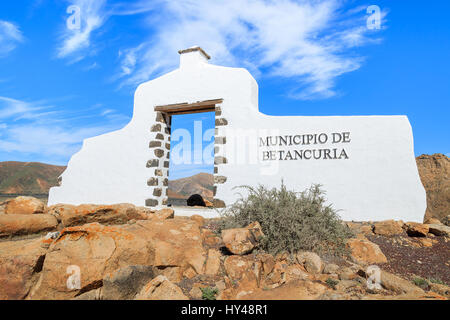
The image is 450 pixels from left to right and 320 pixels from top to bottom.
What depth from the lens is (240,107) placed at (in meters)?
7.73

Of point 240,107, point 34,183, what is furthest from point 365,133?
point 34,183

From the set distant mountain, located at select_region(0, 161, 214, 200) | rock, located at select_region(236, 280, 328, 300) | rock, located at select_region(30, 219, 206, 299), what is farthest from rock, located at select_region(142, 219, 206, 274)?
distant mountain, located at select_region(0, 161, 214, 200)

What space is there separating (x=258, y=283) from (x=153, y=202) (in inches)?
228

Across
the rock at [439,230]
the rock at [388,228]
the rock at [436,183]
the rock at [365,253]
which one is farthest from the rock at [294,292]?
the rock at [436,183]

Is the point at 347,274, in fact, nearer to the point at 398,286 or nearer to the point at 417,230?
the point at 398,286

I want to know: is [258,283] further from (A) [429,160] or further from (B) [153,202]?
(A) [429,160]

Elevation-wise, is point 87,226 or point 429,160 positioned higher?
point 429,160

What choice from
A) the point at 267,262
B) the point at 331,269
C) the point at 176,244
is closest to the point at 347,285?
the point at 331,269

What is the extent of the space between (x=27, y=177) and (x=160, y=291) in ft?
146

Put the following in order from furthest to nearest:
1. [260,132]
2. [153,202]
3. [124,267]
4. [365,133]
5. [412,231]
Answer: [153,202] < [260,132] < [365,133] < [412,231] < [124,267]

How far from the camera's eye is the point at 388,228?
217 inches

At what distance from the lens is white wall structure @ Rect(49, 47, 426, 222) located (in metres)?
6.26

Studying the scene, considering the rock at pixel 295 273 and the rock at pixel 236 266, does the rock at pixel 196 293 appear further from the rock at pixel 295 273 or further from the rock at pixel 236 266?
the rock at pixel 295 273
